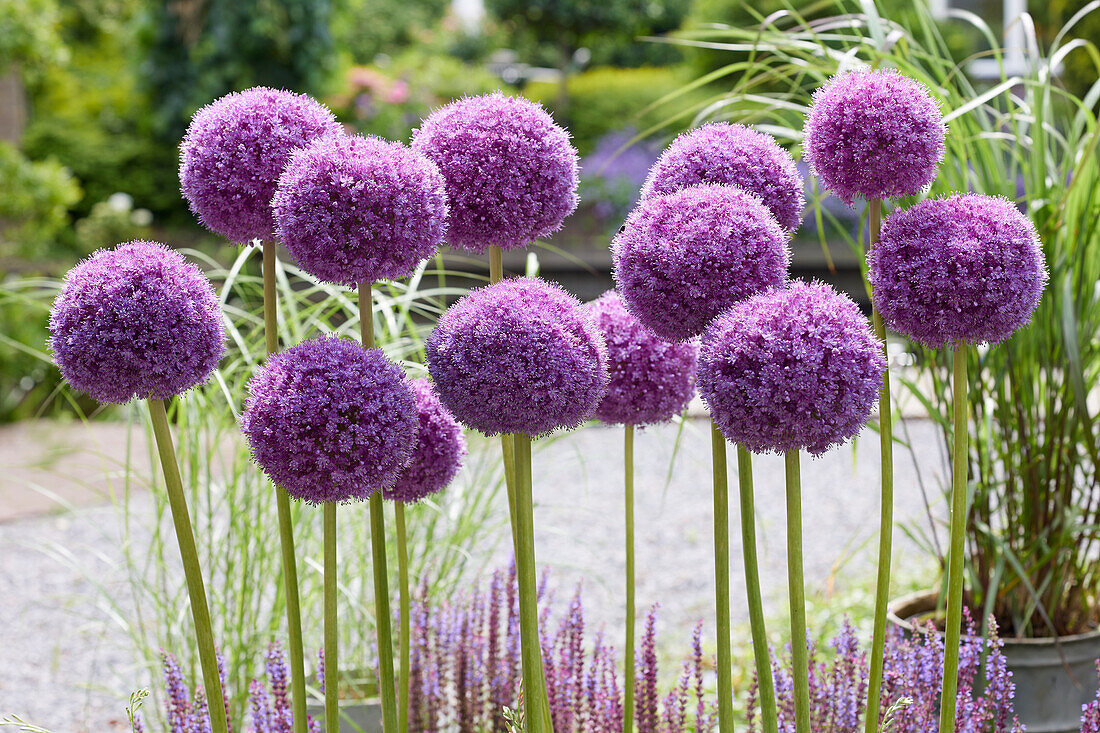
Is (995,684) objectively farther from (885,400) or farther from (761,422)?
(761,422)

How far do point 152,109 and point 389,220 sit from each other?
12476 millimetres

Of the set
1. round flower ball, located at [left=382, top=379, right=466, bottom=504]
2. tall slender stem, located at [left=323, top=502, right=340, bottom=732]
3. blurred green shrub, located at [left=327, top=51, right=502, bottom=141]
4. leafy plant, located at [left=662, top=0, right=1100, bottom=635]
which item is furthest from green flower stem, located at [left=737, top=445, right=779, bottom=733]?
blurred green shrub, located at [left=327, top=51, right=502, bottom=141]

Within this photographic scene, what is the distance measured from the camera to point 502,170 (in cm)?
120

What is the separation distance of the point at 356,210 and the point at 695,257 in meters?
0.37

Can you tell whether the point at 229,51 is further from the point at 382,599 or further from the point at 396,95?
the point at 382,599

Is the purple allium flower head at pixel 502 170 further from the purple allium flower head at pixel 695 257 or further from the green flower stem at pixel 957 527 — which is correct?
the green flower stem at pixel 957 527

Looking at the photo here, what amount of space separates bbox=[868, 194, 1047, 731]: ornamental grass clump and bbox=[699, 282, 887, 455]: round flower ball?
11 cm

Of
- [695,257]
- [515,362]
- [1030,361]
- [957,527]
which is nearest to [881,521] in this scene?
[957,527]

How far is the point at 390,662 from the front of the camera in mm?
1252

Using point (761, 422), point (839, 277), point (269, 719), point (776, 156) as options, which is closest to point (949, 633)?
point (761, 422)

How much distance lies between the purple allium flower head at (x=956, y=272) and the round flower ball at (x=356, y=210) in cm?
52

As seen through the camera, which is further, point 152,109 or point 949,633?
point 152,109

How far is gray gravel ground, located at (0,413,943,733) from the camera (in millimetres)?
3566

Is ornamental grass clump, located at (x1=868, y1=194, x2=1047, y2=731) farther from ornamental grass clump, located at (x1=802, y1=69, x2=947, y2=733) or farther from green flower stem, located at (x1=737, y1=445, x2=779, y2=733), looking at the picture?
green flower stem, located at (x1=737, y1=445, x2=779, y2=733)
